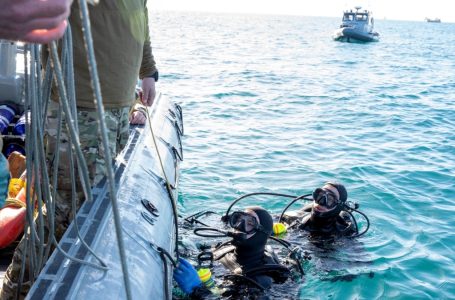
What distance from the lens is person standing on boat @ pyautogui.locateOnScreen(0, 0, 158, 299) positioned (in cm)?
282

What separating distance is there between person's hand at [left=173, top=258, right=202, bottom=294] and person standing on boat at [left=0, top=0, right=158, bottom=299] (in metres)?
0.85

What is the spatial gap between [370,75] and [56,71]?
20443mm

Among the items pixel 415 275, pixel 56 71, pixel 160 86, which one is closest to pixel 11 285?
pixel 56 71

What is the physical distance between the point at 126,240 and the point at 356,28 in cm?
4147

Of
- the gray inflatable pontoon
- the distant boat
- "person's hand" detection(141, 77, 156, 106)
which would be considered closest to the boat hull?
the distant boat

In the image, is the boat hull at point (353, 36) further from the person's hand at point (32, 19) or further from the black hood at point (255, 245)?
the person's hand at point (32, 19)

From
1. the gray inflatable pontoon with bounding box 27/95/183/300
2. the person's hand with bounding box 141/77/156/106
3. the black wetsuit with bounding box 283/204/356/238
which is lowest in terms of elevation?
the black wetsuit with bounding box 283/204/356/238

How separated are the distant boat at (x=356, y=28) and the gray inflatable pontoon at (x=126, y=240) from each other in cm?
3831

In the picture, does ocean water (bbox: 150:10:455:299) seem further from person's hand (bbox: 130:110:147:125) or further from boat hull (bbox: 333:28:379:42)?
boat hull (bbox: 333:28:379:42)

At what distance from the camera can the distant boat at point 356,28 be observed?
41.1 metres

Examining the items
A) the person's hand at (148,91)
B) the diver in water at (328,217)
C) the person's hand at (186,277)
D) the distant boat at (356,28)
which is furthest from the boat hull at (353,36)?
the person's hand at (186,277)

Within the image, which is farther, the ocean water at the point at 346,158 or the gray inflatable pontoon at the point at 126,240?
the ocean water at the point at 346,158

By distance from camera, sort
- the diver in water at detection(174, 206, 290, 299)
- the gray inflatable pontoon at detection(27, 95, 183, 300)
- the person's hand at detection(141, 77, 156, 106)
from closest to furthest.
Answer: the gray inflatable pontoon at detection(27, 95, 183, 300) → the person's hand at detection(141, 77, 156, 106) → the diver in water at detection(174, 206, 290, 299)

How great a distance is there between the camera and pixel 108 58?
116 inches
